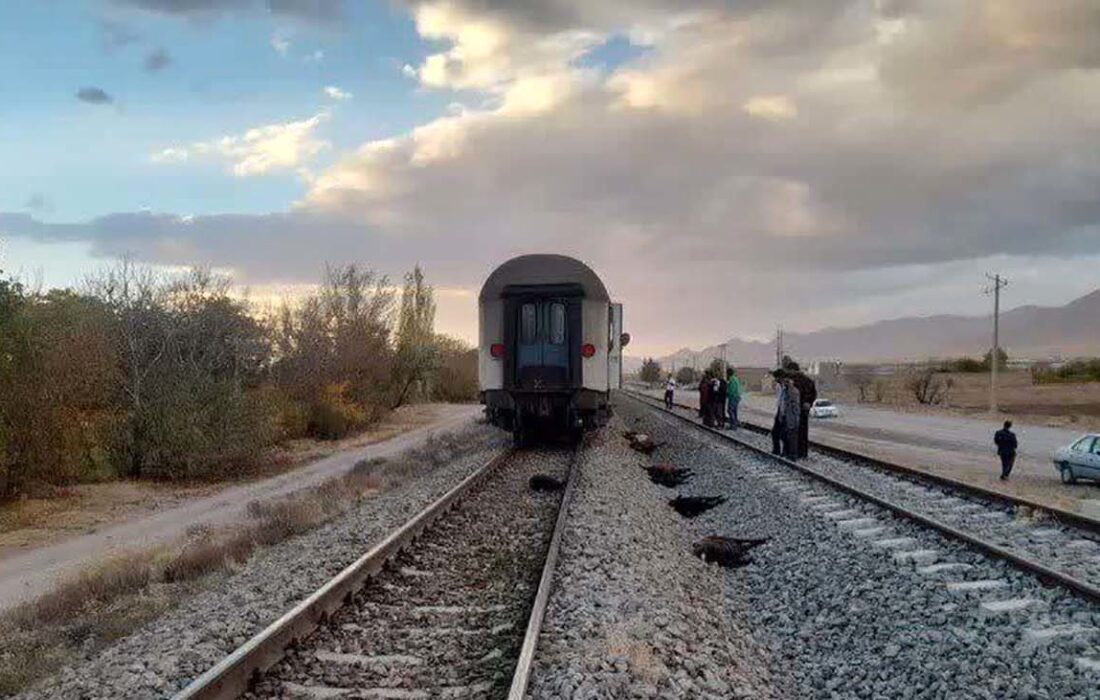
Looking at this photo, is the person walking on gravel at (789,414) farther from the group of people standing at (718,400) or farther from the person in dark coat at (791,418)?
the group of people standing at (718,400)

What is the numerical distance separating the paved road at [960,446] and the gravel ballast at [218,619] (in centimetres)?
1087

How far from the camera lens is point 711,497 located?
14383mm

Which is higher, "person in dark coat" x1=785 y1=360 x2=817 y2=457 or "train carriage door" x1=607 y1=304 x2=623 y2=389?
"train carriage door" x1=607 y1=304 x2=623 y2=389

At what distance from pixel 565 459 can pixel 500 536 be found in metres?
8.64

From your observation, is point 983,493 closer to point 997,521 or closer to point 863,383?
point 997,521

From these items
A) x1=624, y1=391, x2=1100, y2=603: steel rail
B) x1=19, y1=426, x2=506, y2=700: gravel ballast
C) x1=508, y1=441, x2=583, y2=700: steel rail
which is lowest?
x1=19, y1=426, x2=506, y2=700: gravel ballast

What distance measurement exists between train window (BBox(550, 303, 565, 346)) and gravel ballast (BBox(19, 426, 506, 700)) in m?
7.21

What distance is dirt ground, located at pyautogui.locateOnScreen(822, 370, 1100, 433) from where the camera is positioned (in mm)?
51953

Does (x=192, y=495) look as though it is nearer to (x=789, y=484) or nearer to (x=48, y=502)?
(x=48, y=502)

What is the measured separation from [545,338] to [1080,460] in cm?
1183

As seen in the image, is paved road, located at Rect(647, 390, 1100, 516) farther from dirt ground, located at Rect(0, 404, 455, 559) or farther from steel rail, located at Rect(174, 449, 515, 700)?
dirt ground, located at Rect(0, 404, 455, 559)

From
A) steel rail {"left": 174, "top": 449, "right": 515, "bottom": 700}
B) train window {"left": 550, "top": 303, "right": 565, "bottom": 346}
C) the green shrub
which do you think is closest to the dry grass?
steel rail {"left": 174, "top": 449, "right": 515, "bottom": 700}

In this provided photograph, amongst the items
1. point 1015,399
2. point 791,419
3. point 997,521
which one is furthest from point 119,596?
point 1015,399

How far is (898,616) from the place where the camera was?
24.6 feet
